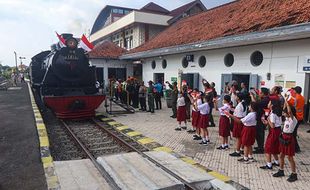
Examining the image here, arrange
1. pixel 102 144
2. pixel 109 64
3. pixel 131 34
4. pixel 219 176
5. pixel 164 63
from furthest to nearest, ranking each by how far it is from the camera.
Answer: pixel 131 34
pixel 109 64
pixel 164 63
pixel 102 144
pixel 219 176

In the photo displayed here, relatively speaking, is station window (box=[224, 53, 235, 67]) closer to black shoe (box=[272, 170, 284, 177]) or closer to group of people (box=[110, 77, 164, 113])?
group of people (box=[110, 77, 164, 113])

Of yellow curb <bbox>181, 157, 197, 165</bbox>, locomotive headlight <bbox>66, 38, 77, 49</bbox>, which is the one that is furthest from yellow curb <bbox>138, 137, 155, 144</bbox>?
locomotive headlight <bbox>66, 38, 77, 49</bbox>

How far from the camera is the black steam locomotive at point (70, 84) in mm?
10328

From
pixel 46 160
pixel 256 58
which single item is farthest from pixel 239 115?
pixel 256 58

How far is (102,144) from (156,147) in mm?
1625

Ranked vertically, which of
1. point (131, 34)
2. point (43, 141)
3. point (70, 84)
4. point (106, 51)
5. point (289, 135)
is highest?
point (131, 34)

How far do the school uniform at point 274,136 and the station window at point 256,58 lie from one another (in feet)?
21.0

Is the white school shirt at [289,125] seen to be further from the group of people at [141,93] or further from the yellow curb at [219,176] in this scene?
the group of people at [141,93]

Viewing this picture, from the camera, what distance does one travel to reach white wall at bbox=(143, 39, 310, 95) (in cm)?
959

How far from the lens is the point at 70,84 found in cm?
1095

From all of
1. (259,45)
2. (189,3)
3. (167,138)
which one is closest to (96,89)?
(167,138)

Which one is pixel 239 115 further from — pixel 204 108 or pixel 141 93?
pixel 141 93

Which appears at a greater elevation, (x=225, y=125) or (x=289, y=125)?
(x=289, y=125)

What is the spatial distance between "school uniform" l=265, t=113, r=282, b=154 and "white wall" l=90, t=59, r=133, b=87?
17924mm
